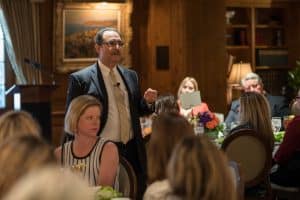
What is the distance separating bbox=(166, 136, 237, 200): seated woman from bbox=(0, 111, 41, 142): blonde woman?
1.03 meters

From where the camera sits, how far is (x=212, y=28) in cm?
824

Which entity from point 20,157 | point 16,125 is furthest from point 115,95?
point 20,157

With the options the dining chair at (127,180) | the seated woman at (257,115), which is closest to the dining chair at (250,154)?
the seated woman at (257,115)

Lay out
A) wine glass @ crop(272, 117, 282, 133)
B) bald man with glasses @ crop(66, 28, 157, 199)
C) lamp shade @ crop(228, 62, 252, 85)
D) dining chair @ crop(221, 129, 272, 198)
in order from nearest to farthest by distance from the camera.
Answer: bald man with glasses @ crop(66, 28, 157, 199) → dining chair @ crop(221, 129, 272, 198) → wine glass @ crop(272, 117, 282, 133) → lamp shade @ crop(228, 62, 252, 85)

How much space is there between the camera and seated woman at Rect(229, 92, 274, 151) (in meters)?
4.75

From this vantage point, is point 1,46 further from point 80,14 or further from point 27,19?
point 80,14

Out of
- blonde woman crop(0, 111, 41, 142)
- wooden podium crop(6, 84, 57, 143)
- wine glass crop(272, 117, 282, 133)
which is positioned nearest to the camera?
blonde woman crop(0, 111, 41, 142)

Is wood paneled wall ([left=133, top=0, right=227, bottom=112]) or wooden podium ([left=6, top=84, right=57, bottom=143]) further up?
wood paneled wall ([left=133, top=0, right=227, bottom=112])

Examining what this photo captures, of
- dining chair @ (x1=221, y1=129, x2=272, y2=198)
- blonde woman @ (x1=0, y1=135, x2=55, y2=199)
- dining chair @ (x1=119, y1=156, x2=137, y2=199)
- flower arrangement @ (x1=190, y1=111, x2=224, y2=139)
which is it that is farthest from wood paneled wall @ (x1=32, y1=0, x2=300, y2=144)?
blonde woman @ (x1=0, y1=135, x2=55, y2=199)

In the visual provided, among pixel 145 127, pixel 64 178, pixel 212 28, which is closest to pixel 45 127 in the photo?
pixel 145 127

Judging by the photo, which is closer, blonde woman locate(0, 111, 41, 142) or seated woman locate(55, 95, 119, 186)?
blonde woman locate(0, 111, 41, 142)

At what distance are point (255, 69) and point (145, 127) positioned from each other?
145 inches

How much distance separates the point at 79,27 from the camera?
7738 mm

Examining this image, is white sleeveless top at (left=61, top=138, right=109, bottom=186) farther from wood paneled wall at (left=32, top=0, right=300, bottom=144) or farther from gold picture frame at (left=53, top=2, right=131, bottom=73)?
wood paneled wall at (left=32, top=0, right=300, bottom=144)
